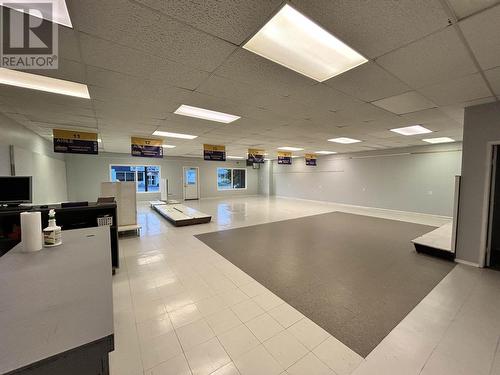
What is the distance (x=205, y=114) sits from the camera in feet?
13.8

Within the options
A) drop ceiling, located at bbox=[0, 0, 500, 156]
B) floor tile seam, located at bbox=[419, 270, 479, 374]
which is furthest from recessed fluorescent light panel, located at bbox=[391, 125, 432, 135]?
Result: floor tile seam, located at bbox=[419, 270, 479, 374]

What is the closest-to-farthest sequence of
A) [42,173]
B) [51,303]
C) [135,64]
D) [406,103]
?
1. [51,303]
2. [135,64]
3. [406,103]
4. [42,173]

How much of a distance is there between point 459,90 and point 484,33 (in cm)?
146

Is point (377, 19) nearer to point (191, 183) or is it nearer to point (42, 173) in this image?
point (42, 173)

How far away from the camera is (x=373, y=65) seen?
221cm

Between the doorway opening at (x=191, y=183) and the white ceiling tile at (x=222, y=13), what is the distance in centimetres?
1189

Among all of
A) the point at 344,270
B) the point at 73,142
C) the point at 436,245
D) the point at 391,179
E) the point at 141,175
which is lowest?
the point at 344,270

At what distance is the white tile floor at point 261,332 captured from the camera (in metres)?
1.70

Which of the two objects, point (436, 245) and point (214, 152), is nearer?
point (436, 245)

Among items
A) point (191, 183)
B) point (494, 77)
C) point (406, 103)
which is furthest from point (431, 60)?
point (191, 183)

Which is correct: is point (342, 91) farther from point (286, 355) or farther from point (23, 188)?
point (23, 188)

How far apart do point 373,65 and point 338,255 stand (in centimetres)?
332

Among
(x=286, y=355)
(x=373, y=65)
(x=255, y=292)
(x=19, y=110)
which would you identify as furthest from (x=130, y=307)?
(x=19, y=110)

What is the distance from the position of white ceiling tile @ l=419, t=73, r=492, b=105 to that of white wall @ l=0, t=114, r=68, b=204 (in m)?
6.94
